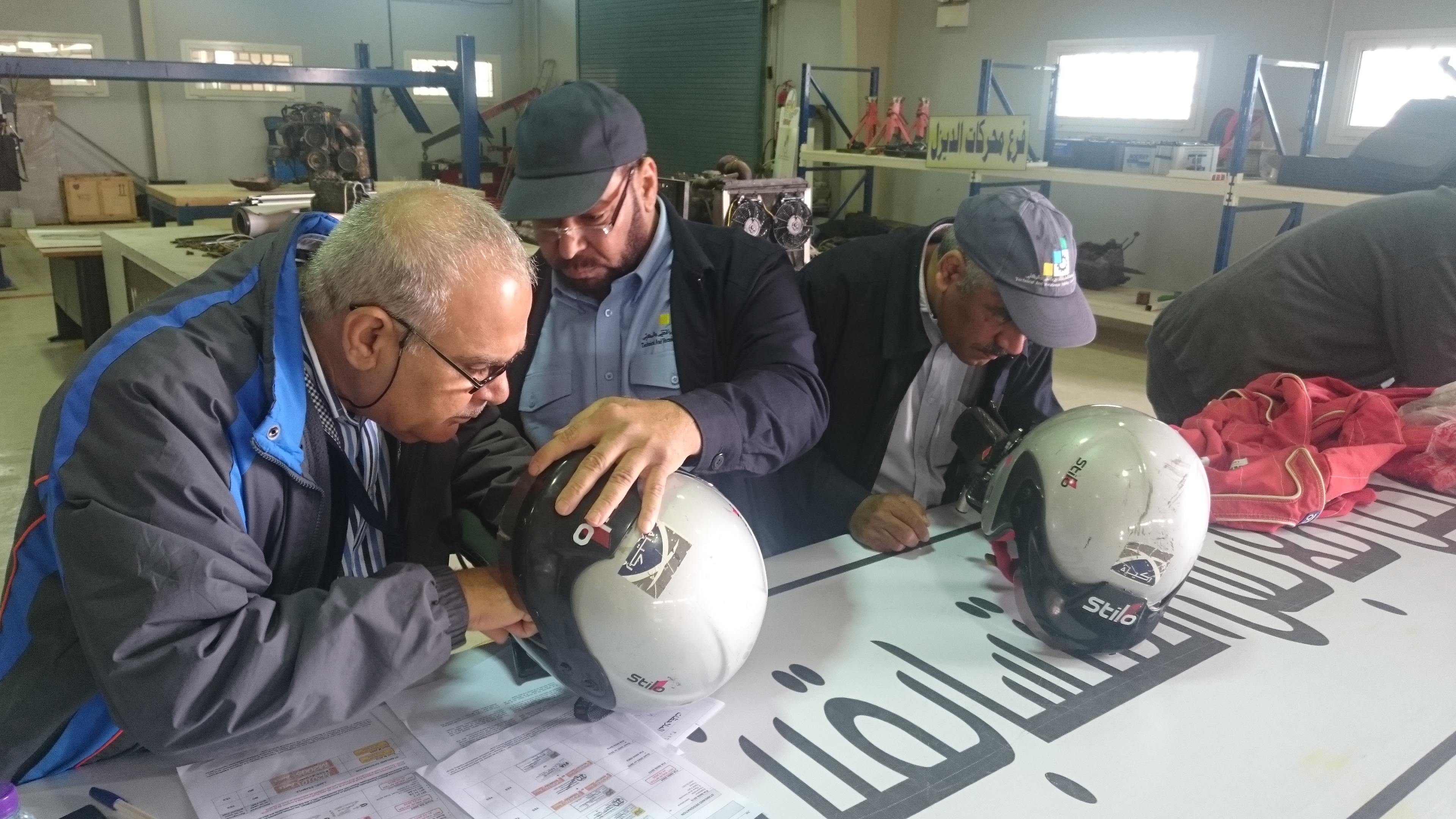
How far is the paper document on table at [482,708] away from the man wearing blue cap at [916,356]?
64 cm

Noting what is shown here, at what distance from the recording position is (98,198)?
8.50 m

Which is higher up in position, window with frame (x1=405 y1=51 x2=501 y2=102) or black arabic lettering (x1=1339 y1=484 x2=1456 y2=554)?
window with frame (x1=405 y1=51 x2=501 y2=102)

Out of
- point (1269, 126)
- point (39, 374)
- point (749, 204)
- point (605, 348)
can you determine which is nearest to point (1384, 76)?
point (1269, 126)

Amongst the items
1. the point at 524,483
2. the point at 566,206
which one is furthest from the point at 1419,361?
the point at 524,483

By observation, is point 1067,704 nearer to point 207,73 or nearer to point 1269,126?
point 207,73

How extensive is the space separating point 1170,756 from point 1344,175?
4098 mm

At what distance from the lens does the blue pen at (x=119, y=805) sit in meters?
0.95

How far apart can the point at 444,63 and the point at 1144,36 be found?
7.15 m

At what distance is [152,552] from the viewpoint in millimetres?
886

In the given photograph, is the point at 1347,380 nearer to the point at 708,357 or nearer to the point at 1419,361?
the point at 1419,361

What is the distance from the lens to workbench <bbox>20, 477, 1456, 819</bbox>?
3.56ft

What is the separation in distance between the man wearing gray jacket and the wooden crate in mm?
8925

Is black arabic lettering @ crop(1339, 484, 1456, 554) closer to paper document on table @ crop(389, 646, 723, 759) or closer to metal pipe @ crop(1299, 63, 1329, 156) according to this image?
paper document on table @ crop(389, 646, 723, 759)

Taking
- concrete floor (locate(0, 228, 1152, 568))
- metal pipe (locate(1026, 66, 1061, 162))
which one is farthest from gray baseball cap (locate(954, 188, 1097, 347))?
metal pipe (locate(1026, 66, 1061, 162))
